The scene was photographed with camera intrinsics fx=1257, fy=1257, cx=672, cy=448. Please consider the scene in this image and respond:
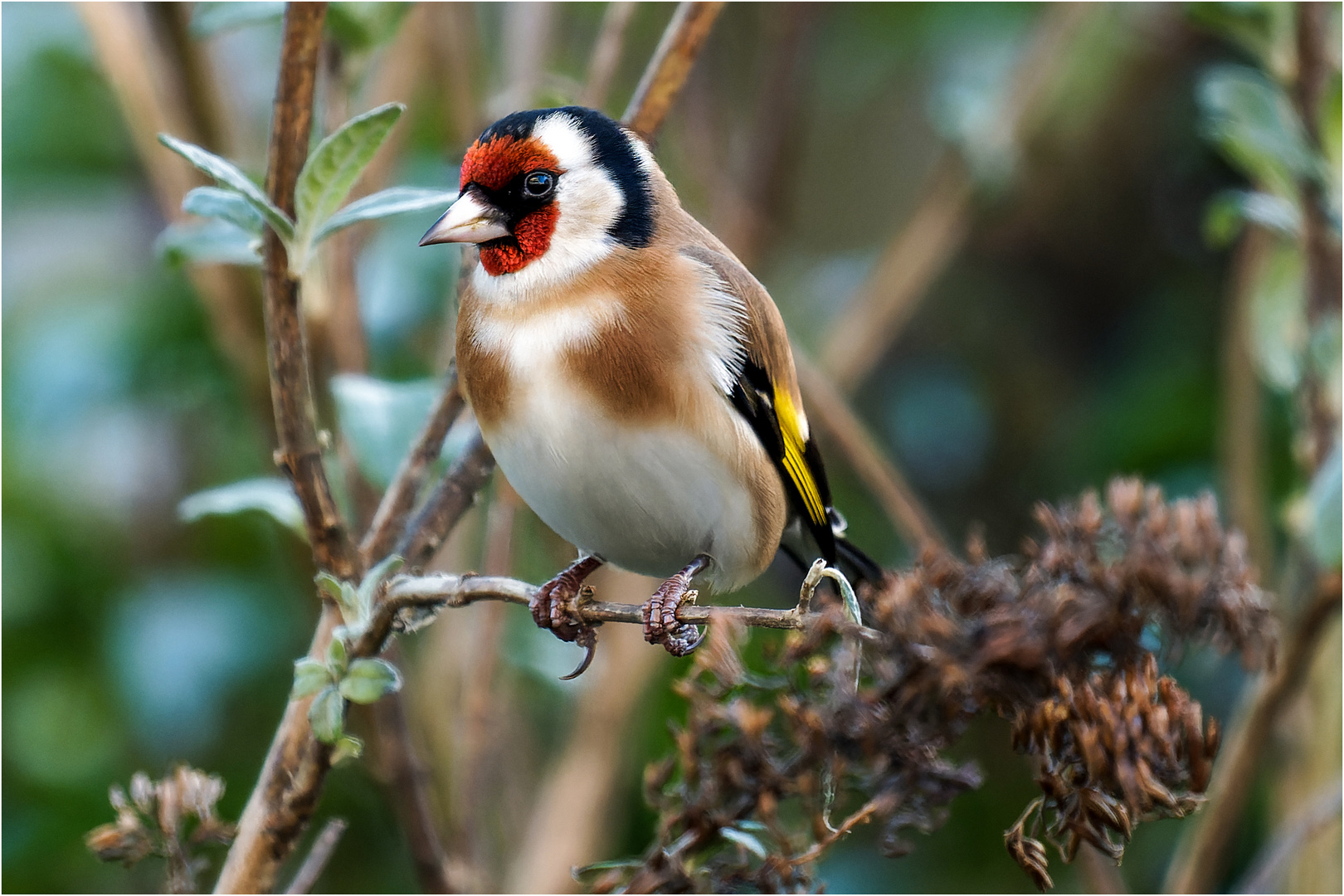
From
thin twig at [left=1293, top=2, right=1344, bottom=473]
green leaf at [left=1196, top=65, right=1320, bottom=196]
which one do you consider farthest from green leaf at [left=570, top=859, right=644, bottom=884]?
green leaf at [left=1196, top=65, right=1320, bottom=196]

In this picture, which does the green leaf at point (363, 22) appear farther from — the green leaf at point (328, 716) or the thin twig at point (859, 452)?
the thin twig at point (859, 452)

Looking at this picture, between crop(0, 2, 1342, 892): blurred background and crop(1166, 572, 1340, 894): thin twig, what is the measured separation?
160mm

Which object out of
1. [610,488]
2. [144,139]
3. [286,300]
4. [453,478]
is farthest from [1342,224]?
[144,139]

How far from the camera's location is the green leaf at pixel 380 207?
1297 millimetres

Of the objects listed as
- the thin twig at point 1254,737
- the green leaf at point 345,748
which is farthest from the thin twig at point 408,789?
the thin twig at point 1254,737

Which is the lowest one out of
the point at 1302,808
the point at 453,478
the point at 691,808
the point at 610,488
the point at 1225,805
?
the point at 1302,808

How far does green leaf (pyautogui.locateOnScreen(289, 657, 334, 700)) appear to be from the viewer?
1.21 meters

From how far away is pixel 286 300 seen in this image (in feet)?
4.30

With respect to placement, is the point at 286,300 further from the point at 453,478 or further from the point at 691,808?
the point at 691,808

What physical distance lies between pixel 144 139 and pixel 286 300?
1.16 meters

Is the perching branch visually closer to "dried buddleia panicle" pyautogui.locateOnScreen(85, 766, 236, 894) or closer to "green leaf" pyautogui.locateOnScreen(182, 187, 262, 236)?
"dried buddleia panicle" pyautogui.locateOnScreen(85, 766, 236, 894)

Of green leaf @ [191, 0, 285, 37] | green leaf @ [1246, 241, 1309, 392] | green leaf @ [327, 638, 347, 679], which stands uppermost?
green leaf @ [191, 0, 285, 37]

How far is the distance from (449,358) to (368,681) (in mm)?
1243

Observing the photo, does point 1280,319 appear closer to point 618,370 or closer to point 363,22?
point 618,370
